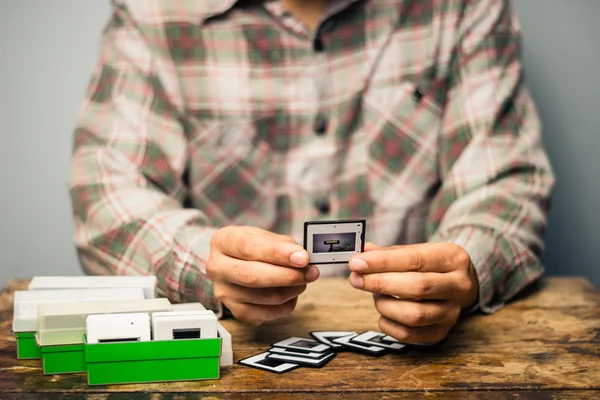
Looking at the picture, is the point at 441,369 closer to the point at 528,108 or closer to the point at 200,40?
the point at 528,108

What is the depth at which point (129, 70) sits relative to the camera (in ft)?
5.18

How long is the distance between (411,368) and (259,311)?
224 mm

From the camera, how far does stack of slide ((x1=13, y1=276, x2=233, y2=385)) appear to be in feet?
2.95

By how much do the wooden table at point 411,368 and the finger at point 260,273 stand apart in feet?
0.32

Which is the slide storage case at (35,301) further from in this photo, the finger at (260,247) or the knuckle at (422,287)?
the knuckle at (422,287)

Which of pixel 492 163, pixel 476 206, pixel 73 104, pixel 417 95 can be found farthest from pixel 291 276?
pixel 73 104

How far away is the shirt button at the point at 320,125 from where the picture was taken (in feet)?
5.29

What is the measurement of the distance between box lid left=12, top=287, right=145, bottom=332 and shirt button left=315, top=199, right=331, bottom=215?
0.66 metres

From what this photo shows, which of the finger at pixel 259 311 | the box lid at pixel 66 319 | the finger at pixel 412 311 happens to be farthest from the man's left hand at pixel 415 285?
the box lid at pixel 66 319

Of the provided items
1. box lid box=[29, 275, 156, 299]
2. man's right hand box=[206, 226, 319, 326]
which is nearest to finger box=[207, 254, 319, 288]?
man's right hand box=[206, 226, 319, 326]

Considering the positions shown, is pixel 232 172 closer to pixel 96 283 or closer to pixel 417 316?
pixel 96 283

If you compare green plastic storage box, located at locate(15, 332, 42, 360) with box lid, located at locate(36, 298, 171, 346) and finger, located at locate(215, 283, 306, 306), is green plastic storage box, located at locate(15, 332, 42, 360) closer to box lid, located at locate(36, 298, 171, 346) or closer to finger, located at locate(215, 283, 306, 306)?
box lid, located at locate(36, 298, 171, 346)

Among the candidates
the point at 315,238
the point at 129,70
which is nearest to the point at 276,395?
the point at 315,238

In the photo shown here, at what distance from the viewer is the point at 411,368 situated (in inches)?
38.4
